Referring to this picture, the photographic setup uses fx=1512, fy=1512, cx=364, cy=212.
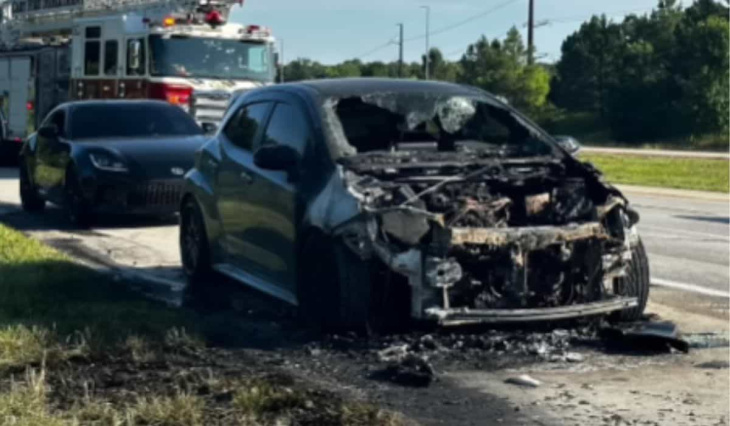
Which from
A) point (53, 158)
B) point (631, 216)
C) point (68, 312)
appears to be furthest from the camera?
point (53, 158)

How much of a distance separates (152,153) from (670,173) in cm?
1996

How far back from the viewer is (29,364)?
7.99m

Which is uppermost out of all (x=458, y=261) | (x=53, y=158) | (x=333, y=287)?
(x=53, y=158)

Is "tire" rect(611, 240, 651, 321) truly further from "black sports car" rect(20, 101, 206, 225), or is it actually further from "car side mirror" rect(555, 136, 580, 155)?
"black sports car" rect(20, 101, 206, 225)

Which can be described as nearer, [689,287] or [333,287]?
[333,287]

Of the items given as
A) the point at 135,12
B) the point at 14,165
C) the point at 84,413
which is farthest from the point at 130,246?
the point at 14,165

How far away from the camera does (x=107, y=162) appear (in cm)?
1666

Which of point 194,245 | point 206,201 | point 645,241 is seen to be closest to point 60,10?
point 645,241

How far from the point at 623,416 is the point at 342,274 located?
225 centimetres

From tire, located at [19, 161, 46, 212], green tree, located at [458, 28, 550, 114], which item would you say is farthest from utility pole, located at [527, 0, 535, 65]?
tire, located at [19, 161, 46, 212]

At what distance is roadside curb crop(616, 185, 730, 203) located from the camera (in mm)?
25255

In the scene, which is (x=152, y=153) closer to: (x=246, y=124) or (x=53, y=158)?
(x=53, y=158)

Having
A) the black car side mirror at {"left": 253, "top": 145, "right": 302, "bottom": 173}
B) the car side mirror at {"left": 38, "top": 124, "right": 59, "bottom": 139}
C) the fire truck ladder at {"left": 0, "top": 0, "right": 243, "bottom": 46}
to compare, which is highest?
the fire truck ladder at {"left": 0, "top": 0, "right": 243, "bottom": 46}

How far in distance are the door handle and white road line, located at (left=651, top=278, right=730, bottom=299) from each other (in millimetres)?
3568
